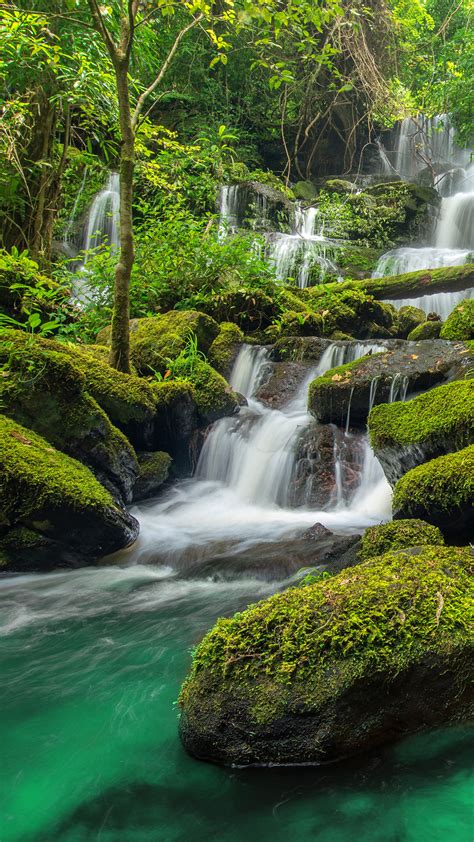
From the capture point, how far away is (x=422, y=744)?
7.03 feet

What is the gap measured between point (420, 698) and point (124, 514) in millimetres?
3785

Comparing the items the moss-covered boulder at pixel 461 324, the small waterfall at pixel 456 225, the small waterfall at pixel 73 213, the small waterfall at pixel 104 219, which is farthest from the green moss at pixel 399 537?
the small waterfall at pixel 456 225

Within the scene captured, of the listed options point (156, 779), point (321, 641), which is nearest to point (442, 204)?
point (321, 641)

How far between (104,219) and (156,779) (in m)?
14.2

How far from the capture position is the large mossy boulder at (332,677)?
2.10 m

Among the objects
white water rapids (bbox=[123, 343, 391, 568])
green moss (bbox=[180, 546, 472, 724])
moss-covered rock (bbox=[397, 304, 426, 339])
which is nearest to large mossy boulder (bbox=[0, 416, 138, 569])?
white water rapids (bbox=[123, 343, 391, 568])

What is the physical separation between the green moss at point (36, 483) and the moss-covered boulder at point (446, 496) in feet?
8.92

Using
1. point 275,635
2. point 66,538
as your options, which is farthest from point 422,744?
point 66,538

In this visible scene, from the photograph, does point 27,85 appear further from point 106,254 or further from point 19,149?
point 106,254

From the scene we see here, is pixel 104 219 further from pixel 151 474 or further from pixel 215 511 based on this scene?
pixel 215 511

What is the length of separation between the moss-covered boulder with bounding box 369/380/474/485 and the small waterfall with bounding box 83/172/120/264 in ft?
34.8

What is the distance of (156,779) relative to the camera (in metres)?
2.15

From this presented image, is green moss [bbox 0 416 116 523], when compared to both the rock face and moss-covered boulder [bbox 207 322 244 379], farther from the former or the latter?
moss-covered boulder [bbox 207 322 244 379]

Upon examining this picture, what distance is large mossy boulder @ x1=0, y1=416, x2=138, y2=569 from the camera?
4629 mm
